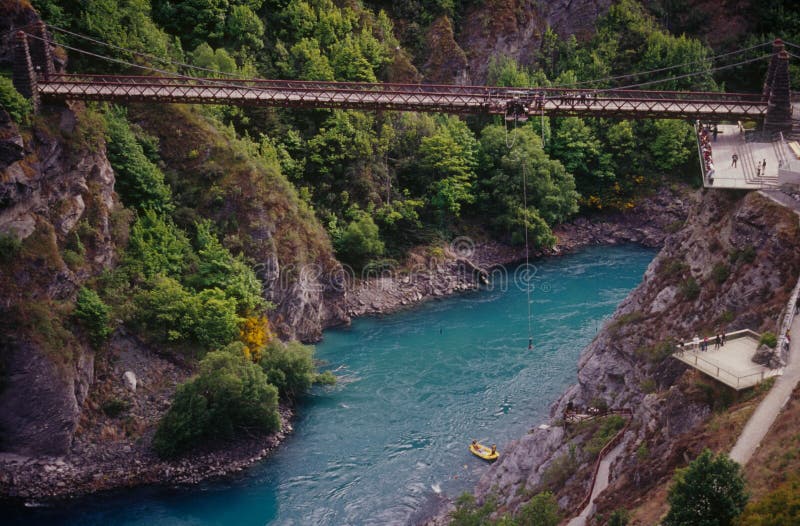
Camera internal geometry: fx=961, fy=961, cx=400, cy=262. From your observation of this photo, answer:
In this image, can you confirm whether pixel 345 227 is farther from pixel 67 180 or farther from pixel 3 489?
pixel 3 489

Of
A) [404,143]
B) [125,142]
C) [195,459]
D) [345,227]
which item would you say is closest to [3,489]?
[195,459]

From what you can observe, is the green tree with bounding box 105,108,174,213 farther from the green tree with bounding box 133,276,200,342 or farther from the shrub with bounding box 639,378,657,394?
the shrub with bounding box 639,378,657,394

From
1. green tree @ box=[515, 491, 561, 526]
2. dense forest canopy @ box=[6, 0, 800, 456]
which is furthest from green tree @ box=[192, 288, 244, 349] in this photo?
green tree @ box=[515, 491, 561, 526]

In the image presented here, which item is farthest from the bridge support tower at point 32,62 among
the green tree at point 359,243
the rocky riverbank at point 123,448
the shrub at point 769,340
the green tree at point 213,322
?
the shrub at point 769,340

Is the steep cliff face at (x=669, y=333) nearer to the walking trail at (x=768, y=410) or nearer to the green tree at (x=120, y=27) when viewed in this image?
the walking trail at (x=768, y=410)

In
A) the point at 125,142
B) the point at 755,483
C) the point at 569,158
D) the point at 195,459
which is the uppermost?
the point at 125,142
